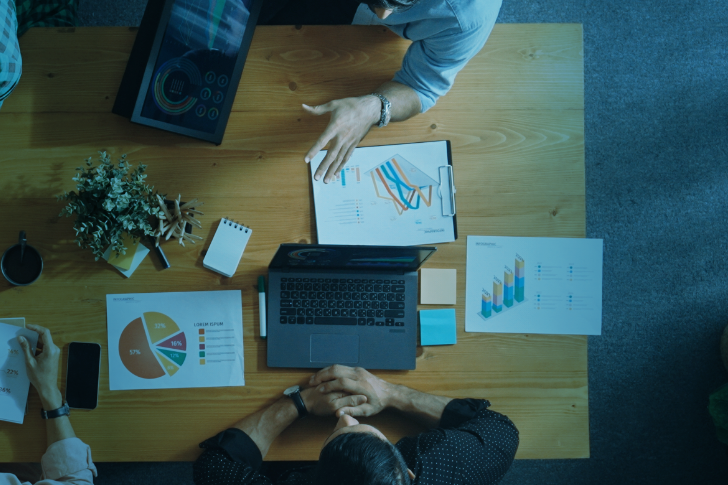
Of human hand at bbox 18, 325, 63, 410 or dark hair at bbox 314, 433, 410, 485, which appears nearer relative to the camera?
dark hair at bbox 314, 433, 410, 485

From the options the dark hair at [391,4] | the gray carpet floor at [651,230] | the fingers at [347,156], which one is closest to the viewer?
the dark hair at [391,4]

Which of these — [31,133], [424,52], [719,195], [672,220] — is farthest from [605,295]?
[31,133]

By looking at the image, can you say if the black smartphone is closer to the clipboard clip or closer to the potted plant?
the potted plant

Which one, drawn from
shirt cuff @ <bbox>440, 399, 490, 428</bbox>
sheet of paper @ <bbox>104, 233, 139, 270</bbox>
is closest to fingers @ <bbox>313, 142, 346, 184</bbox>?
sheet of paper @ <bbox>104, 233, 139, 270</bbox>

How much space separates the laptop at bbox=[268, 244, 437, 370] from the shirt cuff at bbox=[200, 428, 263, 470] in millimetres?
171

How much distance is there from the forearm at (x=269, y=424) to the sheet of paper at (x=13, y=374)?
19.6 inches

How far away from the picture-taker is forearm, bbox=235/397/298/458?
1062 mm

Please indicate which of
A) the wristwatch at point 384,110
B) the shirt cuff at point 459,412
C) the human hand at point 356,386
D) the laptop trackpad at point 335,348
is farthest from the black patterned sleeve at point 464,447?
the wristwatch at point 384,110

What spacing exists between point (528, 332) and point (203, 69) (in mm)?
965

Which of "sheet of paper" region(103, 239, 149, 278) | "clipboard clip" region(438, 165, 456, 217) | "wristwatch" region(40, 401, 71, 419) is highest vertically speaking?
"clipboard clip" region(438, 165, 456, 217)

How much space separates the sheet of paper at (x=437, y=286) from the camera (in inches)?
A: 44.0

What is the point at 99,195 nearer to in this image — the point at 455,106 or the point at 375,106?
the point at 375,106

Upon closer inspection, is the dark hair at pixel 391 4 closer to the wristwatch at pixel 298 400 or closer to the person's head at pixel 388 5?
the person's head at pixel 388 5

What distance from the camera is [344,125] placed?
3.31ft
